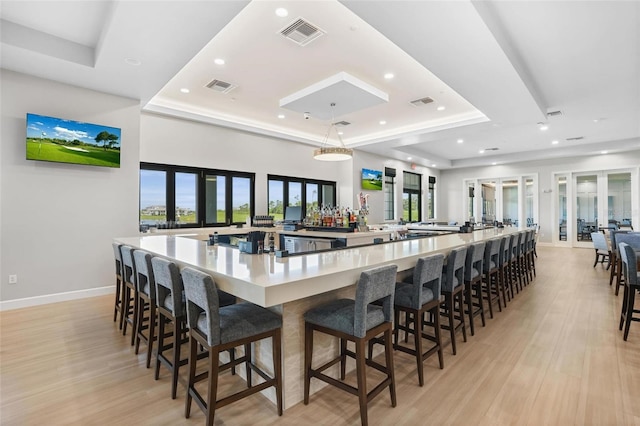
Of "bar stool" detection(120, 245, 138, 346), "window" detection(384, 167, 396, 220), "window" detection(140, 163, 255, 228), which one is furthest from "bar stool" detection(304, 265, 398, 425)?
"window" detection(384, 167, 396, 220)

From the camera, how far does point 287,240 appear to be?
5.59 metres

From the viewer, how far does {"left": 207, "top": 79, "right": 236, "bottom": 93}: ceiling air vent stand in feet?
17.0

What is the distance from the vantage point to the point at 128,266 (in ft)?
10.7

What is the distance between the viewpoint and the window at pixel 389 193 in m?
11.1

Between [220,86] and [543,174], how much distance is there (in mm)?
11823

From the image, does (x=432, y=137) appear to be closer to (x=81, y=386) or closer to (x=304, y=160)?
(x=304, y=160)

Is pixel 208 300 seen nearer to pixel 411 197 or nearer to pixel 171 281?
pixel 171 281

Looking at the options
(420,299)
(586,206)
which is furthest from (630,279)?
(586,206)

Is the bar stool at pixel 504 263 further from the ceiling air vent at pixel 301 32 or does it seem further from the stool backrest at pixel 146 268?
the stool backrest at pixel 146 268

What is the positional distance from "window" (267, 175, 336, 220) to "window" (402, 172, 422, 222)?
364 centimetres

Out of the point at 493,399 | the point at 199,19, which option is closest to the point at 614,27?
the point at 493,399

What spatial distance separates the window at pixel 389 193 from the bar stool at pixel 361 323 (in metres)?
9.15

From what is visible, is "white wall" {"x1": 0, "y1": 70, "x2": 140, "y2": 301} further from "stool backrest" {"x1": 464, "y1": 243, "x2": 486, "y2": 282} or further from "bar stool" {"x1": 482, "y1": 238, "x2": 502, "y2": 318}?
"bar stool" {"x1": 482, "y1": 238, "x2": 502, "y2": 318}

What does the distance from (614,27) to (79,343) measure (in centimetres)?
683
